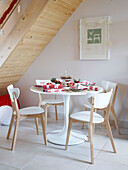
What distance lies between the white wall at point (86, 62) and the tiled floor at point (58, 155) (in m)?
0.88

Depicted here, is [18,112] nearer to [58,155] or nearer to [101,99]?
[58,155]

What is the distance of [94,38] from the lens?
3676 mm

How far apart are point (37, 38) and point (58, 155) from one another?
193 cm

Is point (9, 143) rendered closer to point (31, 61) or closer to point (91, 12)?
point (31, 61)

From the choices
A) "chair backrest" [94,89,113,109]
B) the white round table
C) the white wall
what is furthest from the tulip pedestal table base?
the white wall

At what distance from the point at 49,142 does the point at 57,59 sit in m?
1.61

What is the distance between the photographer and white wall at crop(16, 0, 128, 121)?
11.5 ft

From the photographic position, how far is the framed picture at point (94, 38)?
3.58 metres

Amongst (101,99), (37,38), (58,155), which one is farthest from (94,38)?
(58,155)

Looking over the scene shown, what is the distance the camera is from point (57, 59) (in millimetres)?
4047

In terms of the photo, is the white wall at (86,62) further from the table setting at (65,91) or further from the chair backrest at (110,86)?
the table setting at (65,91)

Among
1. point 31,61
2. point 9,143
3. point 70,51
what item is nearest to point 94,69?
point 70,51

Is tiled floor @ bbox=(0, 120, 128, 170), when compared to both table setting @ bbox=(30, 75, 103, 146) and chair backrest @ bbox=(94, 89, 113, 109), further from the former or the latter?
chair backrest @ bbox=(94, 89, 113, 109)

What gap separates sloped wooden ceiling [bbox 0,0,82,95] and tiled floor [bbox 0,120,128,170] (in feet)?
3.93
